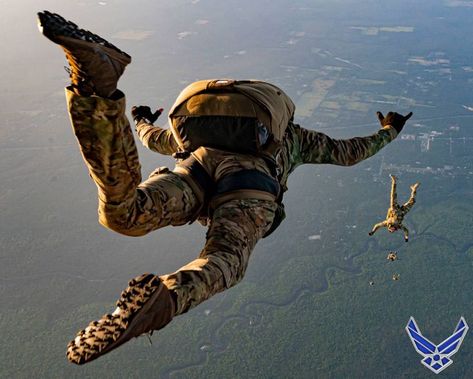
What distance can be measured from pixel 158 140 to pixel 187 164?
215 centimetres

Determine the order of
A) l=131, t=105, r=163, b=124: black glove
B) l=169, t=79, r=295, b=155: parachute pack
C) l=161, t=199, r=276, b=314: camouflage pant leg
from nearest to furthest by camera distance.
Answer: l=161, t=199, r=276, b=314: camouflage pant leg < l=169, t=79, r=295, b=155: parachute pack < l=131, t=105, r=163, b=124: black glove

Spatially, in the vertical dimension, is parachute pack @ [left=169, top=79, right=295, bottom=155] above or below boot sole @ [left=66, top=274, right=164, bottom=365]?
above

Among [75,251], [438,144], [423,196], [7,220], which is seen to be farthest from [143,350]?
[438,144]

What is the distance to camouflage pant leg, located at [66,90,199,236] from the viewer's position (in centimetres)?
A: 418

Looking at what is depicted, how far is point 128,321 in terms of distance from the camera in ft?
14.1

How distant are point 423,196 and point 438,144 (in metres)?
42.6

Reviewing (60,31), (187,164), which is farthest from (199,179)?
(60,31)

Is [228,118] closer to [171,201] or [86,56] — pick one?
[171,201]

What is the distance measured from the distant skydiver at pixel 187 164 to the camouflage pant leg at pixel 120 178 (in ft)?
0.04

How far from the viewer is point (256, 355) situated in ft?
381

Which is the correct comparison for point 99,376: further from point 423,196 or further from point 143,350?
point 423,196

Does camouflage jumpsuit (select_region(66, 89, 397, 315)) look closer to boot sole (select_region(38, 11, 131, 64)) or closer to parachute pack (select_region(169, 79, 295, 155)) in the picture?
parachute pack (select_region(169, 79, 295, 155))

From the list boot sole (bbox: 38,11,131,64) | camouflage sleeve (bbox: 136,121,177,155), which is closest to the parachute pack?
camouflage sleeve (bbox: 136,121,177,155)

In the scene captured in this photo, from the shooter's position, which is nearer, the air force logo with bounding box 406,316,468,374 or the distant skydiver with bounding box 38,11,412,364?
the distant skydiver with bounding box 38,11,412,364
